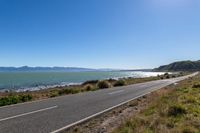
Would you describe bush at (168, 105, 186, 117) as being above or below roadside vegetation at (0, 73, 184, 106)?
above

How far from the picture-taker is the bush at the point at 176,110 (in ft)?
32.8

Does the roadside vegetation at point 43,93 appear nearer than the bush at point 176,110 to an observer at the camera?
No

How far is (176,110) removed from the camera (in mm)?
10492

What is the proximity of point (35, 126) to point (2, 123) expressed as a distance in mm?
1371

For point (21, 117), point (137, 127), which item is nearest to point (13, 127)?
point (21, 117)

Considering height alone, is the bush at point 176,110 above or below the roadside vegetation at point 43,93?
above

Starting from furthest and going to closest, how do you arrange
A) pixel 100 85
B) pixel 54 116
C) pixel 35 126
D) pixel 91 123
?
pixel 100 85 → pixel 54 116 → pixel 91 123 → pixel 35 126

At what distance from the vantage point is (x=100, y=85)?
35.0 metres

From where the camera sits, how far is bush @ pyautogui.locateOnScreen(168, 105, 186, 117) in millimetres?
10007

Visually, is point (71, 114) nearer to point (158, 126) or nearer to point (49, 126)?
point (49, 126)

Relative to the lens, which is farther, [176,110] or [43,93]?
[43,93]

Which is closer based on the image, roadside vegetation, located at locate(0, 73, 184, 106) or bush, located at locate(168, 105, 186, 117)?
bush, located at locate(168, 105, 186, 117)

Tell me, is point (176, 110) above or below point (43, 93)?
above

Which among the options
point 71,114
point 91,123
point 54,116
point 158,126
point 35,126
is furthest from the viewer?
point 71,114
